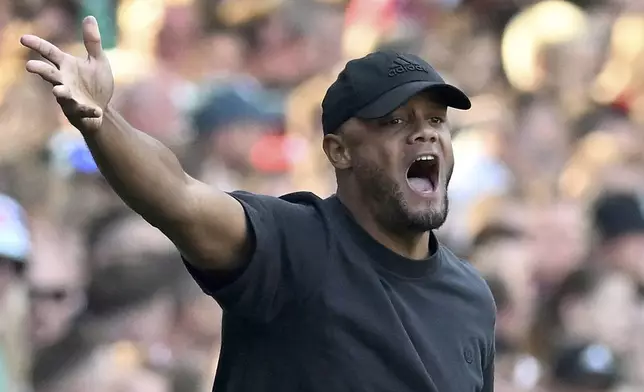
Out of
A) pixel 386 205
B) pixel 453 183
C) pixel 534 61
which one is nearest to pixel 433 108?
pixel 386 205

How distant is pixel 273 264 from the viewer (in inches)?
62.6

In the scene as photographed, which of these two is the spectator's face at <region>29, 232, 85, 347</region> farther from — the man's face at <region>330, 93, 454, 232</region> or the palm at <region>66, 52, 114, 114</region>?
the palm at <region>66, 52, 114, 114</region>

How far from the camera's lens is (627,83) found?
15.0 ft

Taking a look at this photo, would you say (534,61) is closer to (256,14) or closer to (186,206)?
(256,14)

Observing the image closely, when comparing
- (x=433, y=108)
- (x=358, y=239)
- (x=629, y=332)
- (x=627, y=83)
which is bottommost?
Result: (x=629, y=332)

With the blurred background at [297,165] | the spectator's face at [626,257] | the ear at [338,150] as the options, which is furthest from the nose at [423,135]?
the spectator's face at [626,257]

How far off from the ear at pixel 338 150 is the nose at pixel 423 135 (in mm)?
115

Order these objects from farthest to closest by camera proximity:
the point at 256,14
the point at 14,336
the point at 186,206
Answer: the point at 256,14
the point at 14,336
the point at 186,206

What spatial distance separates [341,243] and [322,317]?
0.14m

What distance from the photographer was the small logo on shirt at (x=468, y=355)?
1.76m

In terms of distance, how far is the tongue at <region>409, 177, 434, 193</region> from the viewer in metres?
1.76

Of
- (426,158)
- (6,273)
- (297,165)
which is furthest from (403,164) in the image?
(297,165)

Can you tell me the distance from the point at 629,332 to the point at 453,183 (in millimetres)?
994

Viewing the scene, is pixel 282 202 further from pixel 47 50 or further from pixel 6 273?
pixel 6 273
